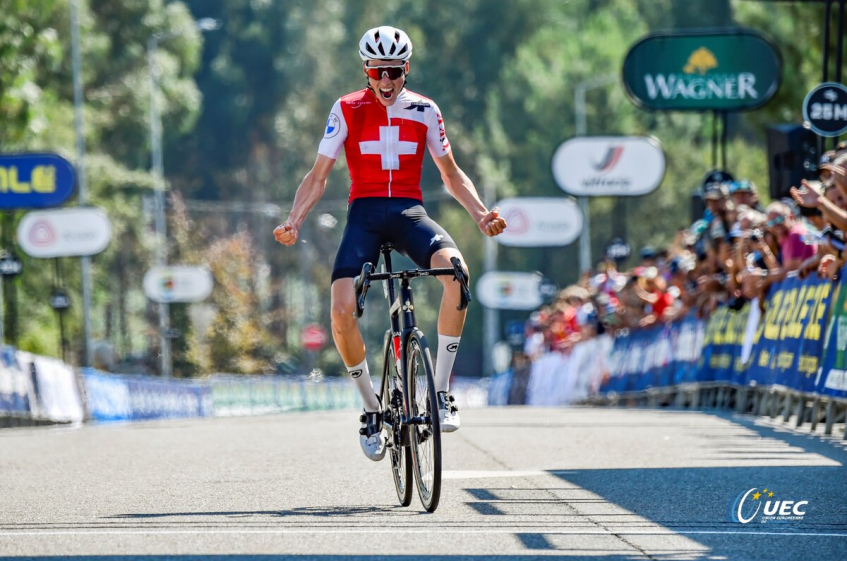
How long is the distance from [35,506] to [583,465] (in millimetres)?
3436

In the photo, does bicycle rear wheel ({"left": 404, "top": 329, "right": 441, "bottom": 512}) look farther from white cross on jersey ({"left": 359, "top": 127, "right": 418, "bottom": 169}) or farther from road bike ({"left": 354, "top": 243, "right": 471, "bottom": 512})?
white cross on jersey ({"left": 359, "top": 127, "right": 418, "bottom": 169})

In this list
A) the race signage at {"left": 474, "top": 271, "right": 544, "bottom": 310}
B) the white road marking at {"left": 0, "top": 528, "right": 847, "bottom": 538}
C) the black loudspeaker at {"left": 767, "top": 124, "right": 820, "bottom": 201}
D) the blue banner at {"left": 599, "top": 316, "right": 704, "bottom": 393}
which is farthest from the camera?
the race signage at {"left": 474, "top": 271, "right": 544, "bottom": 310}

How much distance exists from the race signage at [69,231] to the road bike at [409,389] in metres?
30.1

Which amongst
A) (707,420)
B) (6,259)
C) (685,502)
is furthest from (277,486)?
(6,259)

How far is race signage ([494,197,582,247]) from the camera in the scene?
4500 cm

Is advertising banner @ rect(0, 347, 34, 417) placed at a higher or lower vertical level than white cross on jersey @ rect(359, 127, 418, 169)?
lower

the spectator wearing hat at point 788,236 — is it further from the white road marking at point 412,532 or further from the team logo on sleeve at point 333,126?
the white road marking at point 412,532

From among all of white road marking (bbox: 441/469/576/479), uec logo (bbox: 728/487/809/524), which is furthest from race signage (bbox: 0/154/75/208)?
uec logo (bbox: 728/487/809/524)

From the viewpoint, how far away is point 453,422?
8.23m

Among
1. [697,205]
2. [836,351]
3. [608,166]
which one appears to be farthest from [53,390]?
[836,351]

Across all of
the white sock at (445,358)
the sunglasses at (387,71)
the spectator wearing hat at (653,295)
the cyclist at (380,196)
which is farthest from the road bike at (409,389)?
the spectator wearing hat at (653,295)

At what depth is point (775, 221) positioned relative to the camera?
53.9ft

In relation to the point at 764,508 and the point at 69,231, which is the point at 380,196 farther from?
the point at 69,231

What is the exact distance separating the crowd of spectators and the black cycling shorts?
17.9 feet
